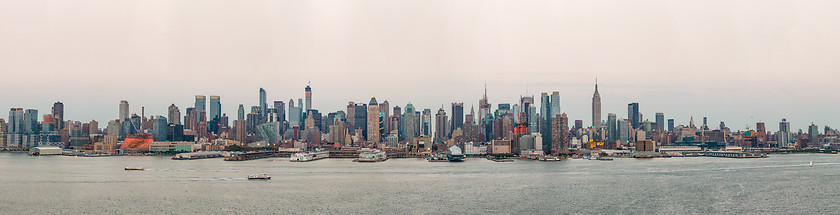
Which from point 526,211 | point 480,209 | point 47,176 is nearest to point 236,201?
point 480,209

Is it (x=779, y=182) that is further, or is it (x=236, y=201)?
(x=779, y=182)

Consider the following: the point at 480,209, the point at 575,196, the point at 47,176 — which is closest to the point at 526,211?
the point at 480,209

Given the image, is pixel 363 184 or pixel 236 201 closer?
pixel 236 201

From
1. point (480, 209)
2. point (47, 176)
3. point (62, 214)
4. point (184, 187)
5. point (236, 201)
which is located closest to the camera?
point (62, 214)

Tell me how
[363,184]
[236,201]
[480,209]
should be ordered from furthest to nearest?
1. [363,184]
2. [236,201]
3. [480,209]

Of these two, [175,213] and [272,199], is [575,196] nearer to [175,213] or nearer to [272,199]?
[272,199]

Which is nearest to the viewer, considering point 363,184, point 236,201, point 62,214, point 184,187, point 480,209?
point 62,214

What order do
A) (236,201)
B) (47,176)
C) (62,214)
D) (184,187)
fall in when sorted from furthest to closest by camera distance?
1. (47,176)
2. (184,187)
3. (236,201)
4. (62,214)

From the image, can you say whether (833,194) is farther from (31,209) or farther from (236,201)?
(31,209)
